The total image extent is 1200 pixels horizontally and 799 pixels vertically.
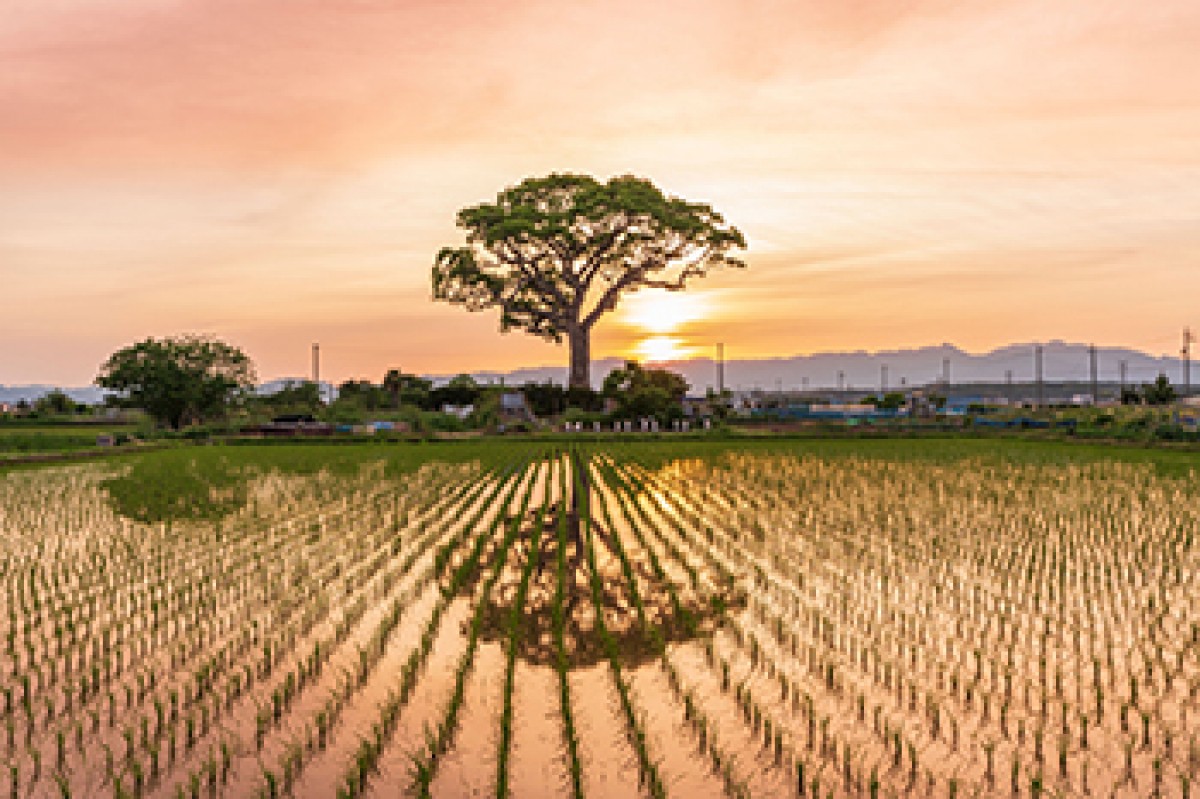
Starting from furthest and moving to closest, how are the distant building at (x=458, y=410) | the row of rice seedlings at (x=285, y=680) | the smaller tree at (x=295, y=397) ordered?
the smaller tree at (x=295, y=397)
the distant building at (x=458, y=410)
the row of rice seedlings at (x=285, y=680)

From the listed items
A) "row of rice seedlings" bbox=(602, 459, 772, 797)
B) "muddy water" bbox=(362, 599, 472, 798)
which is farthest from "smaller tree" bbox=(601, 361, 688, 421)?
"muddy water" bbox=(362, 599, 472, 798)

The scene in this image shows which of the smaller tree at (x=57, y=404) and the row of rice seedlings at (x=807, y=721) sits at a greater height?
the smaller tree at (x=57, y=404)

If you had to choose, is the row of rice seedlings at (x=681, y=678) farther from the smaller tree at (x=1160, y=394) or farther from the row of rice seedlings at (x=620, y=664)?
the smaller tree at (x=1160, y=394)

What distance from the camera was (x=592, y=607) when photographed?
30.6 feet

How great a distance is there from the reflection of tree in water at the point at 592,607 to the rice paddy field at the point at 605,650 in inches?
2.1

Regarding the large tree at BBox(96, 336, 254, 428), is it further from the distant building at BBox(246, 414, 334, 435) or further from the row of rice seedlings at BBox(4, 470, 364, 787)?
the row of rice seedlings at BBox(4, 470, 364, 787)

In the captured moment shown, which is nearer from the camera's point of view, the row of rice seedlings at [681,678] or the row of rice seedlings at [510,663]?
the row of rice seedlings at [510,663]

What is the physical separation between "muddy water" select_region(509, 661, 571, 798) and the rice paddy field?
0.09 feet

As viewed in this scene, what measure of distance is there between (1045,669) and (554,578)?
18.4 ft

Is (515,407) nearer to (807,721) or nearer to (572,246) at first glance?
(572,246)

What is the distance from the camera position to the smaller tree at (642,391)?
4881 centimetres

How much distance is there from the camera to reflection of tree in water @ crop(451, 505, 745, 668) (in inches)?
311

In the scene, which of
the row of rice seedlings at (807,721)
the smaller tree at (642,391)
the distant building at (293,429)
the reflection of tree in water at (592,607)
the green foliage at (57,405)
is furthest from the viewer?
the green foliage at (57,405)

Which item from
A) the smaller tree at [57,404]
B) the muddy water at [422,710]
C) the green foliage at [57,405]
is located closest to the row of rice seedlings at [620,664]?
the muddy water at [422,710]
